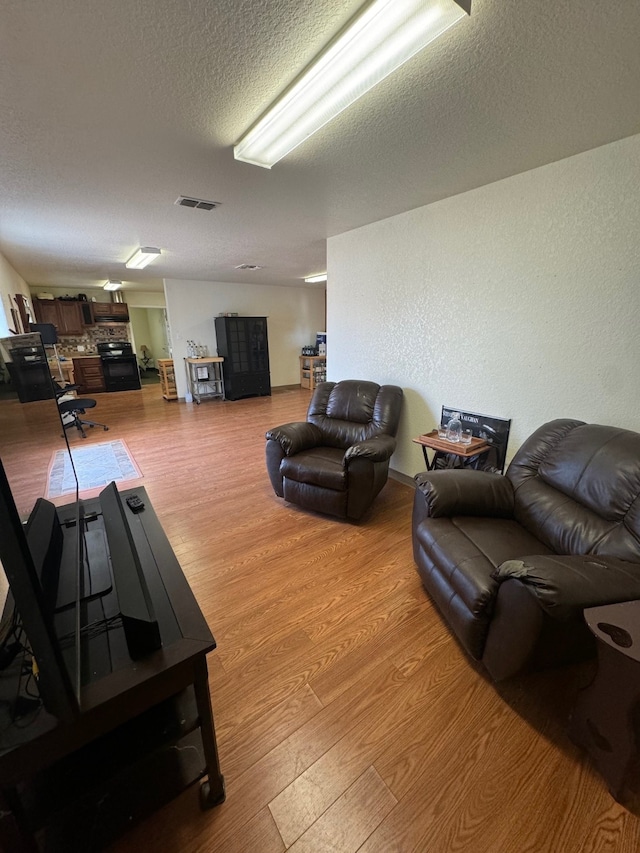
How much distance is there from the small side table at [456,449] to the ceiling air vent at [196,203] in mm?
2426

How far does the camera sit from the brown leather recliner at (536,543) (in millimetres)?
1171

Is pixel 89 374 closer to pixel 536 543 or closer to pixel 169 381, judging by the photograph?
pixel 169 381

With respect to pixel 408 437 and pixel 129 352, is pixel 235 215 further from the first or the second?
pixel 129 352

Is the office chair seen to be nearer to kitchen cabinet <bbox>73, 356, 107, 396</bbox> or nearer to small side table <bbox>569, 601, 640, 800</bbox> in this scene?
kitchen cabinet <bbox>73, 356, 107, 396</bbox>

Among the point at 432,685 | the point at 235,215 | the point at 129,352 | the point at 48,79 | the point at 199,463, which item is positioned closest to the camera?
the point at 48,79

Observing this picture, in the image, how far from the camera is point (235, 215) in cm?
275

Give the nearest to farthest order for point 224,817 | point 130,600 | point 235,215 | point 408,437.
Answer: point 130,600
point 224,817
point 235,215
point 408,437

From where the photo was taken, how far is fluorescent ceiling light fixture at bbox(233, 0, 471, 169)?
0.97 meters

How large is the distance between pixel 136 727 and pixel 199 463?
292 centimetres

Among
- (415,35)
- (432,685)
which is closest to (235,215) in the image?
(415,35)

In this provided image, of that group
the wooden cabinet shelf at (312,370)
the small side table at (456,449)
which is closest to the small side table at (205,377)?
the wooden cabinet shelf at (312,370)

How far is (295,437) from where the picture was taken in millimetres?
2799

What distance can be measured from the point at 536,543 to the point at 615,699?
2.32 ft

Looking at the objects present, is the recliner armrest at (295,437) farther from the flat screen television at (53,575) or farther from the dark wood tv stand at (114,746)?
the dark wood tv stand at (114,746)
